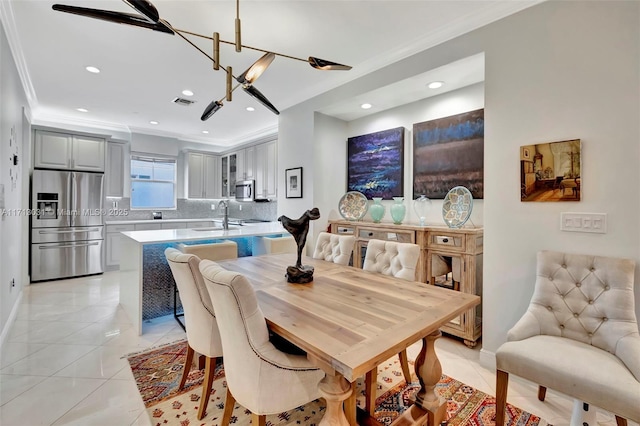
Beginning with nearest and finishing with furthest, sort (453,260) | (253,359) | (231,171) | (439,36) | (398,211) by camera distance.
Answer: (253,359)
(439,36)
(453,260)
(398,211)
(231,171)

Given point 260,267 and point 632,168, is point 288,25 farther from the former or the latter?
point 632,168

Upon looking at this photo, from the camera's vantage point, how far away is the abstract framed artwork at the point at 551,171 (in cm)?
188

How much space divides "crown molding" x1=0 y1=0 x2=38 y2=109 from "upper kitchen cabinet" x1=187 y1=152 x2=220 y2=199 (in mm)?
2747

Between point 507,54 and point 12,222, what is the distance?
4.82 m

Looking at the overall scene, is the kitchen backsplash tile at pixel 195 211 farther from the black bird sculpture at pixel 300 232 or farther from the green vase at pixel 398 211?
the black bird sculpture at pixel 300 232

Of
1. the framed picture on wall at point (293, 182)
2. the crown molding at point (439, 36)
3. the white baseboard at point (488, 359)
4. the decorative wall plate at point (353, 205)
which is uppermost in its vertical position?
the crown molding at point (439, 36)

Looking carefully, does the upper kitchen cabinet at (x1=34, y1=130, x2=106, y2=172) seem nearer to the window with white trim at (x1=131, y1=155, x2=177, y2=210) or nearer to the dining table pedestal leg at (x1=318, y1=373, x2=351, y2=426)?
the window with white trim at (x1=131, y1=155, x2=177, y2=210)

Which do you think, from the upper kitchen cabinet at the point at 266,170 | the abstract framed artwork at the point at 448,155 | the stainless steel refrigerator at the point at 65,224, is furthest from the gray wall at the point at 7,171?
the abstract framed artwork at the point at 448,155

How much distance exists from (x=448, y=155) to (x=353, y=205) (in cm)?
131

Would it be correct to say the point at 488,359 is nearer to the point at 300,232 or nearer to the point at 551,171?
the point at 551,171

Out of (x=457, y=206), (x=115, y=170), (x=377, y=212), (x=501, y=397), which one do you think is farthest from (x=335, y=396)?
(x=115, y=170)

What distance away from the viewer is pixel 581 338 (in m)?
1.69

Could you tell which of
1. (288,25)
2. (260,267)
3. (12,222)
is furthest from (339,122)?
(12,222)

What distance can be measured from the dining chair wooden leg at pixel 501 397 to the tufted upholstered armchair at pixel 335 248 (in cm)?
124
